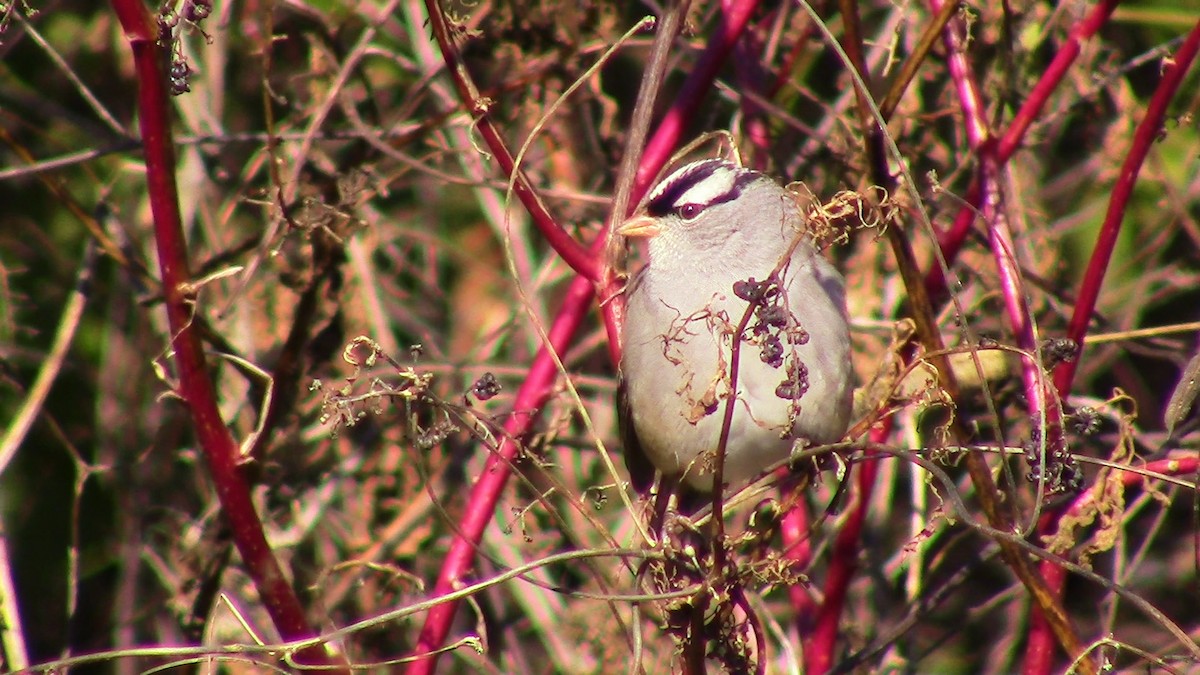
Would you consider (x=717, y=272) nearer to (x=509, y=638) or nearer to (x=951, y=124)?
(x=951, y=124)

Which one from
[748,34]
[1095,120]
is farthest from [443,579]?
[1095,120]

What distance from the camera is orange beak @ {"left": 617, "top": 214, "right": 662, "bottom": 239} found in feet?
10.4

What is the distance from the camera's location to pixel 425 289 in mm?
4926

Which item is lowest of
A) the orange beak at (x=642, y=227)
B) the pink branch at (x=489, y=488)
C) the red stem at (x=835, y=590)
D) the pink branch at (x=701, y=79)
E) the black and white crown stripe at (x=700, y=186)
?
the red stem at (x=835, y=590)

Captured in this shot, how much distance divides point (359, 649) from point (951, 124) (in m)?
2.30

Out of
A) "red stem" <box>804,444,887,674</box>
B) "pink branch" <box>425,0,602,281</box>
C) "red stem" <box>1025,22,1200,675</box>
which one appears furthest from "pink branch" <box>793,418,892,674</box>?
"pink branch" <box>425,0,602,281</box>

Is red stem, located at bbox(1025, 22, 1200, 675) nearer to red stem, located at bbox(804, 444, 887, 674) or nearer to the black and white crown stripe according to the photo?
red stem, located at bbox(804, 444, 887, 674)

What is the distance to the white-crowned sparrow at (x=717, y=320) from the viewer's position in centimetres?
295

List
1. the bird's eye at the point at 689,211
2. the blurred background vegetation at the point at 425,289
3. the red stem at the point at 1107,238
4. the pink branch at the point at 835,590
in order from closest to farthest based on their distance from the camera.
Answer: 1. the red stem at the point at 1107,238
2. the pink branch at the point at 835,590
3. the bird's eye at the point at 689,211
4. the blurred background vegetation at the point at 425,289

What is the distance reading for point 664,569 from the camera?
2146 millimetres

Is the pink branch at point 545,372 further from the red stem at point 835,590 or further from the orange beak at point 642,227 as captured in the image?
the red stem at point 835,590

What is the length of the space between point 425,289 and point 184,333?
104 inches

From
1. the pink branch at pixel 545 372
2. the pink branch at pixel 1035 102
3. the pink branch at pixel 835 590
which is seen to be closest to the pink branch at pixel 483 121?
the pink branch at pixel 545 372

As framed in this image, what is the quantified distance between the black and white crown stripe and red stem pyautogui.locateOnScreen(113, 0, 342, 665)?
4.20ft
